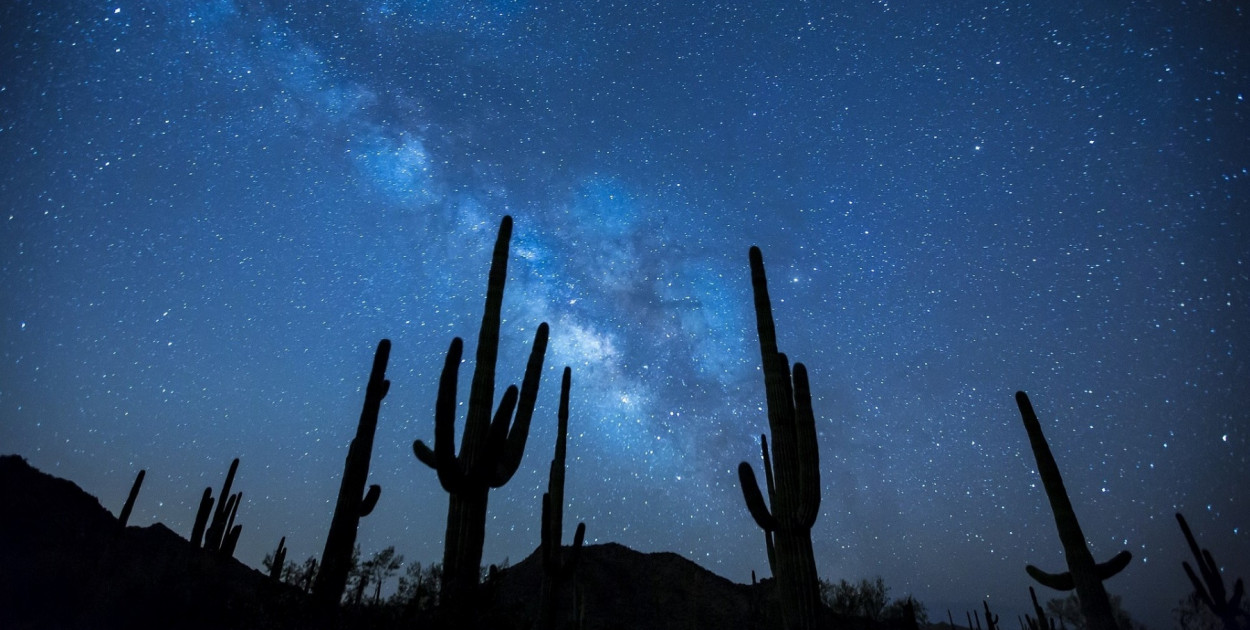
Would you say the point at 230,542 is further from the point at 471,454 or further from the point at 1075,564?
the point at 1075,564

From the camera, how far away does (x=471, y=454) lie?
7.87m

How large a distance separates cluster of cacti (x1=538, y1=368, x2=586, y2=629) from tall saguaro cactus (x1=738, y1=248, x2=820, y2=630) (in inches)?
205

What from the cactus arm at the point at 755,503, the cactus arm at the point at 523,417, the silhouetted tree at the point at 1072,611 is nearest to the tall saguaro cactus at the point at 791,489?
the cactus arm at the point at 755,503

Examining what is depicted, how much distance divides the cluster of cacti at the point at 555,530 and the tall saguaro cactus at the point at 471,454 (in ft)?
14.7

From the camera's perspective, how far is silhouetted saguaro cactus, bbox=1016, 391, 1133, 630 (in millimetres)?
10406

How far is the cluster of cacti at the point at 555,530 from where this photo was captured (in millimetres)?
12219

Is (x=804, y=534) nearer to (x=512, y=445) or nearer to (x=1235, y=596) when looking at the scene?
(x=512, y=445)

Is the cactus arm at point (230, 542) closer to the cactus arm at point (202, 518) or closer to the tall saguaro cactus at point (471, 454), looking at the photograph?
the cactus arm at point (202, 518)

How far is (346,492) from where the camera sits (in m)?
10.2

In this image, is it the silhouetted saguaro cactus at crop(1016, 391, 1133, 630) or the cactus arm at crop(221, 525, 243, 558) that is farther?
the cactus arm at crop(221, 525, 243, 558)

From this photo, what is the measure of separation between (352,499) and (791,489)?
7.14 meters

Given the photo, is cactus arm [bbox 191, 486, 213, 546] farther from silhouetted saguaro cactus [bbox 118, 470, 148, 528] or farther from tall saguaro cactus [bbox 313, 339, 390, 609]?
tall saguaro cactus [bbox 313, 339, 390, 609]

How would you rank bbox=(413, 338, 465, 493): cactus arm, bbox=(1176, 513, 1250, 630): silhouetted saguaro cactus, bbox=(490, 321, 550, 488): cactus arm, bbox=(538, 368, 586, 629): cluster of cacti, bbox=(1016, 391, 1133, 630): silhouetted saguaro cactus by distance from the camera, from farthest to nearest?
bbox=(1176, 513, 1250, 630): silhouetted saguaro cactus, bbox=(538, 368, 586, 629): cluster of cacti, bbox=(1016, 391, 1133, 630): silhouetted saguaro cactus, bbox=(490, 321, 550, 488): cactus arm, bbox=(413, 338, 465, 493): cactus arm

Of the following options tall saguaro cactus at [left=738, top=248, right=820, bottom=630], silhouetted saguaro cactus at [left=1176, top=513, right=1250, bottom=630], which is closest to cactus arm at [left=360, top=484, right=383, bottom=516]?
tall saguaro cactus at [left=738, top=248, right=820, bottom=630]
